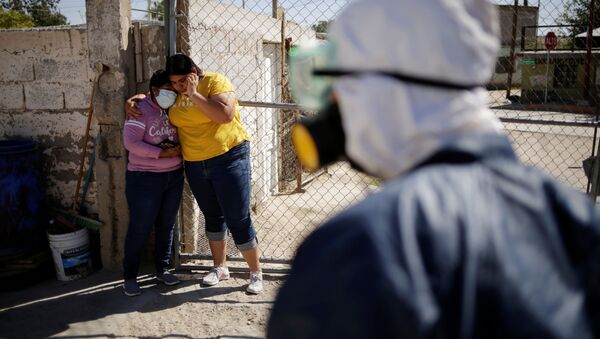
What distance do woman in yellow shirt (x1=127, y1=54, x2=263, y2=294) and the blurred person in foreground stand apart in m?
2.60

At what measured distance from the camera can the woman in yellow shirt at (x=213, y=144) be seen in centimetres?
357

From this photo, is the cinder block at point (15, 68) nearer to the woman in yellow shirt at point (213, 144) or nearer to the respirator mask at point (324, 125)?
the woman in yellow shirt at point (213, 144)

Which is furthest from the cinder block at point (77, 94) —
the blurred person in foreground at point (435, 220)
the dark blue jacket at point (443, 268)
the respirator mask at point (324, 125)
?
the dark blue jacket at point (443, 268)

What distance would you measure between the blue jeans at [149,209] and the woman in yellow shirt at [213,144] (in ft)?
0.65

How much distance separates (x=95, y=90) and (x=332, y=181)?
4.88 m

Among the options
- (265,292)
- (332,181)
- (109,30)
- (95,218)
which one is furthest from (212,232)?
(332,181)

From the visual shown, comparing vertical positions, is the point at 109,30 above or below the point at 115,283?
above

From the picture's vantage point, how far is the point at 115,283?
4.25m

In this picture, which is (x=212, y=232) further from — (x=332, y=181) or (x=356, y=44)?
(x=332, y=181)

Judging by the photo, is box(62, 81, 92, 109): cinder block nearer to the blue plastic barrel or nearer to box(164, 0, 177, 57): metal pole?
the blue plastic barrel

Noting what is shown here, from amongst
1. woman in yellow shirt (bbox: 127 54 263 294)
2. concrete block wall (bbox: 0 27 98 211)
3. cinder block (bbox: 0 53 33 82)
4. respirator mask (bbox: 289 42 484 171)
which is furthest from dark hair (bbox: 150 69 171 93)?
respirator mask (bbox: 289 42 484 171)

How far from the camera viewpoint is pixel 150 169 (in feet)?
12.6

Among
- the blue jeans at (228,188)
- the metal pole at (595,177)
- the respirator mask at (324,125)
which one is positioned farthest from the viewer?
the blue jeans at (228,188)

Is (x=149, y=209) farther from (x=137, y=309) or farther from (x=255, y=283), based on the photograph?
(x=255, y=283)
